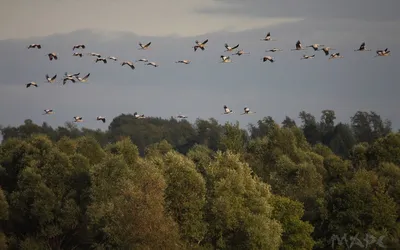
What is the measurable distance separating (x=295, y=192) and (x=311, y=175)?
570cm

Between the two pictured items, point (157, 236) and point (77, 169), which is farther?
point (77, 169)

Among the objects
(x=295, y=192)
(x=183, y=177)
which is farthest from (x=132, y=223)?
(x=295, y=192)

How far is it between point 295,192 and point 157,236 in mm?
44065

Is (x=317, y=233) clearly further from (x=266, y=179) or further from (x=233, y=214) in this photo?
(x=266, y=179)

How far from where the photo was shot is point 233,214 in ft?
320

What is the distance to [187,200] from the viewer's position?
96.2 metres

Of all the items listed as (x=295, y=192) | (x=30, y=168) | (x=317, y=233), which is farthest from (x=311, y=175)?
(x=30, y=168)

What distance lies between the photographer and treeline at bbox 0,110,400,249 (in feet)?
300

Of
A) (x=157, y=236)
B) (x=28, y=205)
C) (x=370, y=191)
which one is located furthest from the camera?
(x=28, y=205)

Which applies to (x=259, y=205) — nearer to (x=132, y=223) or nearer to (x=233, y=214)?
(x=233, y=214)

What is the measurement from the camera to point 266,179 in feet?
449

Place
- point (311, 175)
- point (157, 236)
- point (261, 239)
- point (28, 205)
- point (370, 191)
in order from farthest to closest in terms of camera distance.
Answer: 1. point (311, 175)
2. point (28, 205)
3. point (370, 191)
4. point (261, 239)
5. point (157, 236)

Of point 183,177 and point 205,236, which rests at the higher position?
point 183,177

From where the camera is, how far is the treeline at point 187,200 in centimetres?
9150
